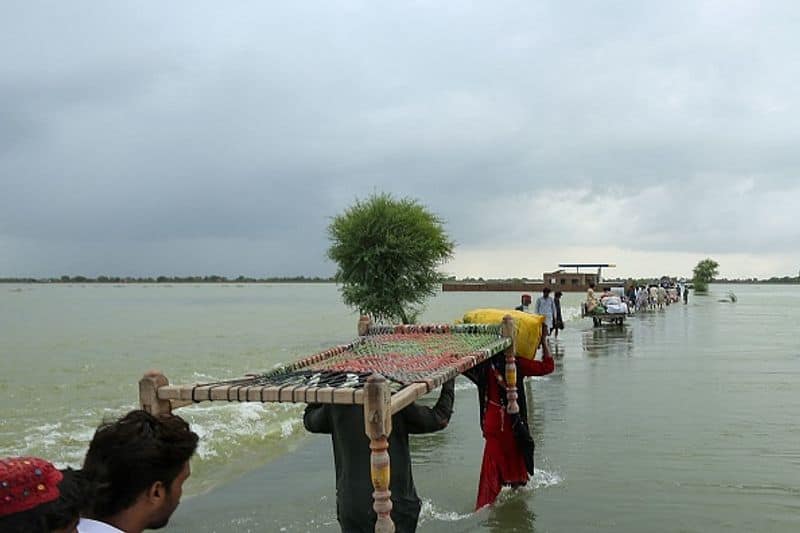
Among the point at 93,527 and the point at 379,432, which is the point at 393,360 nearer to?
the point at 379,432

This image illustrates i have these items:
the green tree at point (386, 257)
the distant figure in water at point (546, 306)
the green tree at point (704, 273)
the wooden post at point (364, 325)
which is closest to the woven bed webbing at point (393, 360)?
the wooden post at point (364, 325)

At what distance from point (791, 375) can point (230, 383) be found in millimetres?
13356

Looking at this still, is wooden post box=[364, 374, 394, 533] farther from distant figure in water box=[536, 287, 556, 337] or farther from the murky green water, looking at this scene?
distant figure in water box=[536, 287, 556, 337]

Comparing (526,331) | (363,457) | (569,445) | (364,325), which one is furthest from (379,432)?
(569,445)

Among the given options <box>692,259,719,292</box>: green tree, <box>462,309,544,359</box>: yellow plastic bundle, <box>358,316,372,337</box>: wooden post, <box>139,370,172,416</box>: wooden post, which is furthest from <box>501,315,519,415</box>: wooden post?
<box>692,259,719,292</box>: green tree

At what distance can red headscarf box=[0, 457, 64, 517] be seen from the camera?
66.1 inches

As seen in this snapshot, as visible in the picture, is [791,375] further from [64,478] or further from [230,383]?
[64,478]

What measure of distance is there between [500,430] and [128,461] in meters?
4.80

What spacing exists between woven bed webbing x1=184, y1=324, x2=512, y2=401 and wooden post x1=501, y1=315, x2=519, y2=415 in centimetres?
11

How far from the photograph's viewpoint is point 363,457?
3986 mm

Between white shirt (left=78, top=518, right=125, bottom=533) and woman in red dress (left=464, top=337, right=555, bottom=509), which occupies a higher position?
white shirt (left=78, top=518, right=125, bottom=533)

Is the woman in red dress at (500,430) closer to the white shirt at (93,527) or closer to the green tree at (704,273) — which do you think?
the white shirt at (93,527)

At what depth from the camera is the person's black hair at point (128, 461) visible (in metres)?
2.13

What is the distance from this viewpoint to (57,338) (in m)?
28.9
